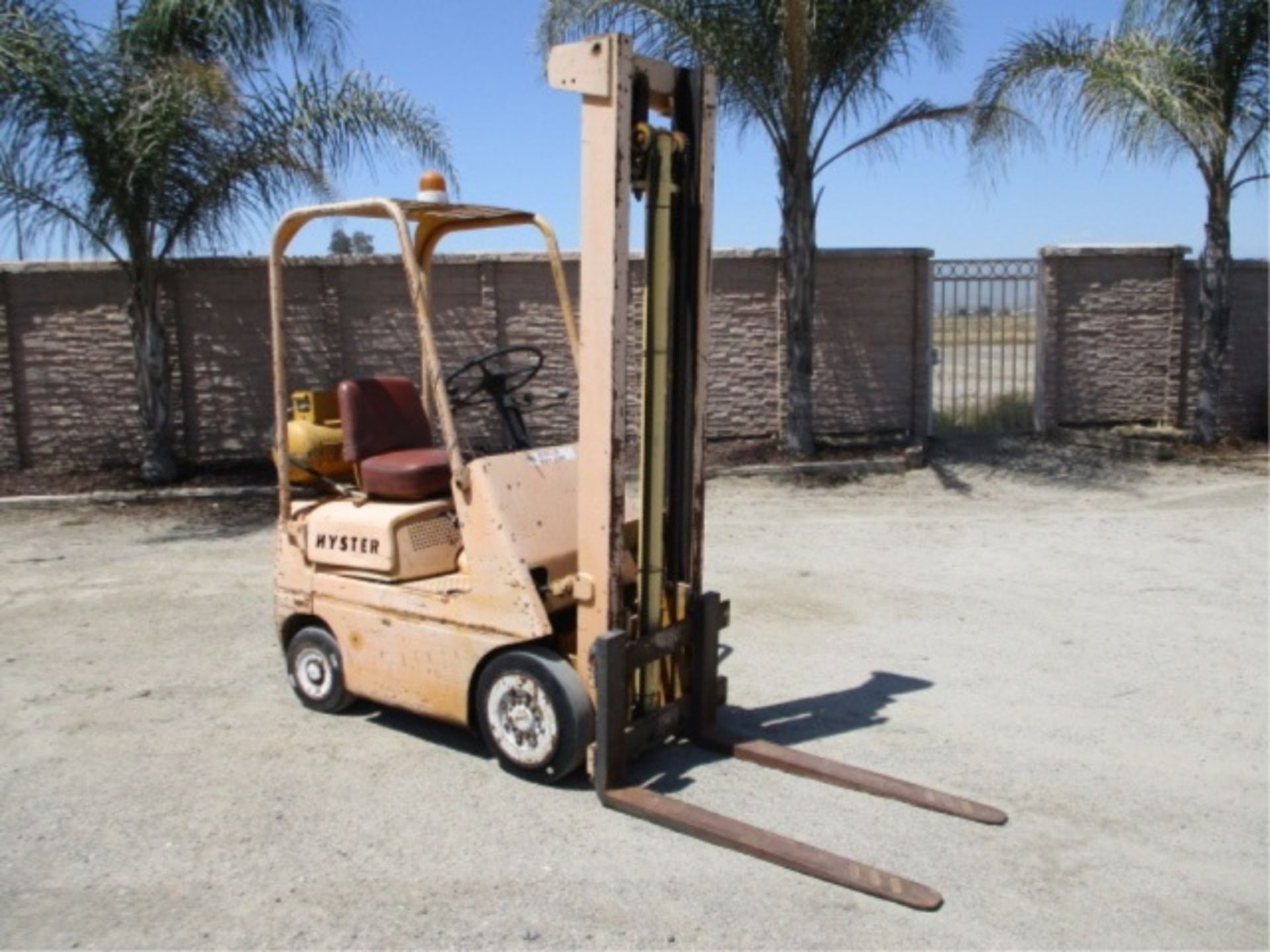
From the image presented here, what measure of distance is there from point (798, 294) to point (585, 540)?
26.8 ft

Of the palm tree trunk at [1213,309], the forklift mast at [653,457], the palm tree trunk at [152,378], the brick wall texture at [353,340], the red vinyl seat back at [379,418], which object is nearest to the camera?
the forklift mast at [653,457]

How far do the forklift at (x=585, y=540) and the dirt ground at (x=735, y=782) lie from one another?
19cm

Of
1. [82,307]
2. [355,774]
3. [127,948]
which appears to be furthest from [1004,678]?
[82,307]

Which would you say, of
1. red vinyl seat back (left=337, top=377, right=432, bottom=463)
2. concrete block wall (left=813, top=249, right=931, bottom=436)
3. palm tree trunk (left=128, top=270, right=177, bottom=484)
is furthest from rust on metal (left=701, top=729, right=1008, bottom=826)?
palm tree trunk (left=128, top=270, right=177, bottom=484)

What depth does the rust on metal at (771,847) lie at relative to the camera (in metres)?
3.70

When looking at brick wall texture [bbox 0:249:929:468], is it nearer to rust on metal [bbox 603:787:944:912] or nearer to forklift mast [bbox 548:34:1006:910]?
forklift mast [bbox 548:34:1006:910]

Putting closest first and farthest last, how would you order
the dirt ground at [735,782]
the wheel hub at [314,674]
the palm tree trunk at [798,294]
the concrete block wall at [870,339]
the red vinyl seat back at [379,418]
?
the dirt ground at [735,782] → the red vinyl seat back at [379,418] → the wheel hub at [314,674] → the palm tree trunk at [798,294] → the concrete block wall at [870,339]

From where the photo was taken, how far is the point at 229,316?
12414mm

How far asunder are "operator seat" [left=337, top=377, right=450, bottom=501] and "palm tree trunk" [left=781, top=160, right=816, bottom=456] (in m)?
7.20

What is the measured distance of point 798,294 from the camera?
12172mm

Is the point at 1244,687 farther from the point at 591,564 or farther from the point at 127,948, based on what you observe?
the point at 127,948

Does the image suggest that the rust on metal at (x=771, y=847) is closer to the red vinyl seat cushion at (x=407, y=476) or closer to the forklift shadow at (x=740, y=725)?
the forklift shadow at (x=740, y=725)

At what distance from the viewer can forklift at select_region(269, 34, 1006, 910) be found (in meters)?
4.30

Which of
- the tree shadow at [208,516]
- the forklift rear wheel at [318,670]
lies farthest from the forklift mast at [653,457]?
the tree shadow at [208,516]
